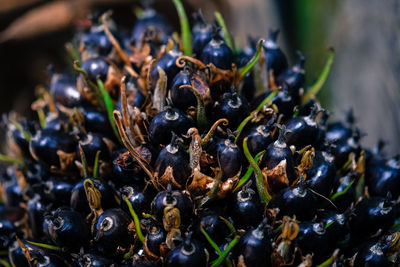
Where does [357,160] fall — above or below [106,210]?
below

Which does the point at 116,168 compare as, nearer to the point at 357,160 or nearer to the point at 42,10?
the point at 357,160

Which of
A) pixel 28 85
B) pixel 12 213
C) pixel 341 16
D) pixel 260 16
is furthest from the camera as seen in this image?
pixel 260 16

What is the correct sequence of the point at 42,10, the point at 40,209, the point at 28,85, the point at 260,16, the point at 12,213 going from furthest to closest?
the point at 260,16 → the point at 28,85 → the point at 42,10 → the point at 12,213 → the point at 40,209

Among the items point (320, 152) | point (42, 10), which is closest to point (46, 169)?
point (320, 152)

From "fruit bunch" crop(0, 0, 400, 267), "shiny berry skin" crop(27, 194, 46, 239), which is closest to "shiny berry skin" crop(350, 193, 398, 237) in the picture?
"fruit bunch" crop(0, 0, 400, 267)

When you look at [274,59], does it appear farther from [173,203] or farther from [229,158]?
[173,203]

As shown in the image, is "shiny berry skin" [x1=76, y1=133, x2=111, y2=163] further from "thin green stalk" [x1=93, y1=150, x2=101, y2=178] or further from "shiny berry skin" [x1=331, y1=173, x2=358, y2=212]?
"shiny berry skin" [x1=331, y1=173, x2=358, y2=212]
